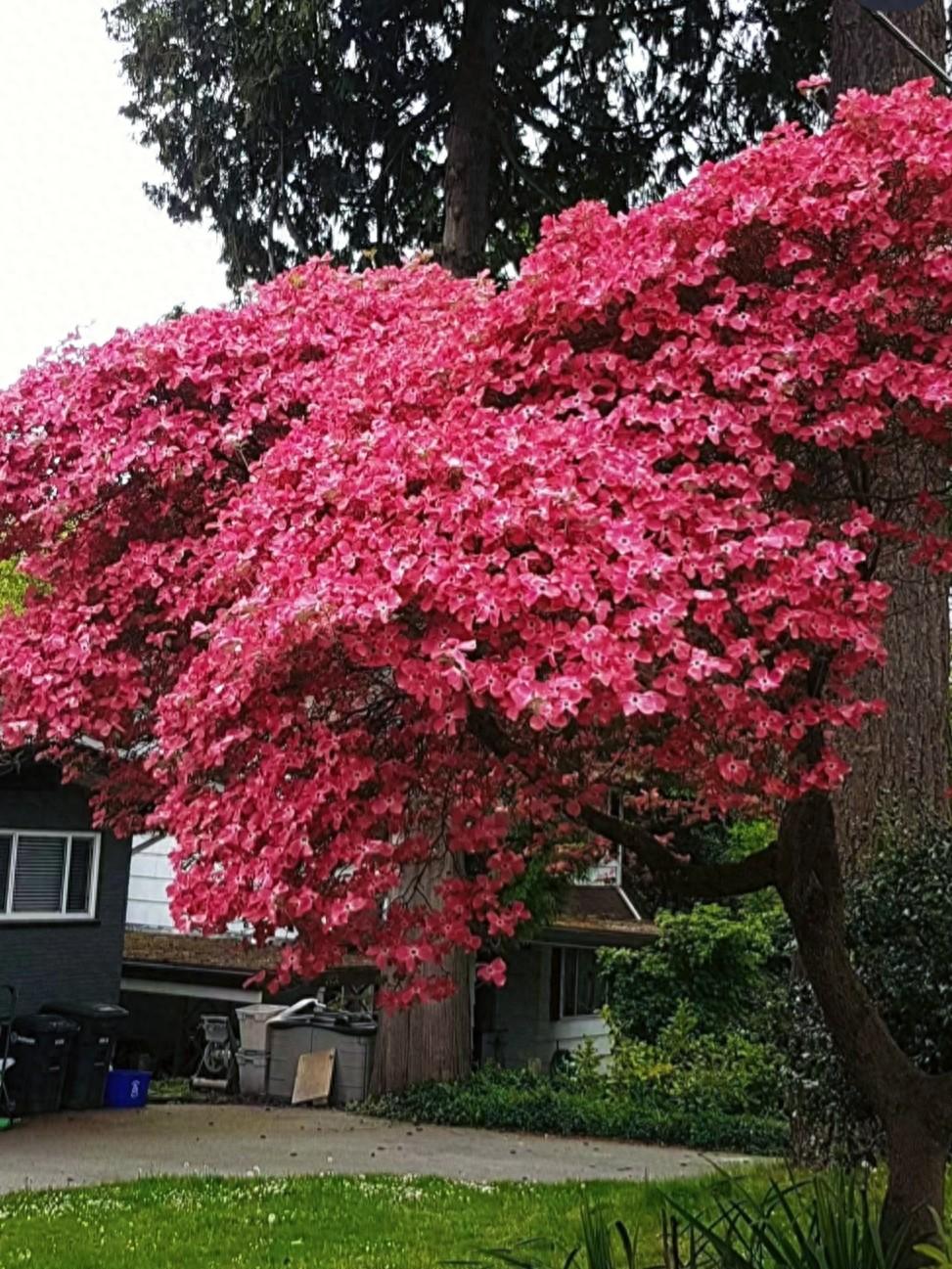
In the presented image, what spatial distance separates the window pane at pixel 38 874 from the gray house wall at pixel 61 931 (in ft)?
0.52

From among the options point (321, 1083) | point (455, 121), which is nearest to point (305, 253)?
point (455, 121)

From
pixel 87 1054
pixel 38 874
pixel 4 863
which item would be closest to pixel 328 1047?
pixel 87 1054

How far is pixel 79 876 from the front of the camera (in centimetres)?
1509

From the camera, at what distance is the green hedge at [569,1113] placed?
12.3 metres

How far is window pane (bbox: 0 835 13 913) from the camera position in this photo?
14141mm

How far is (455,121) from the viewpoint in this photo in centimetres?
1406

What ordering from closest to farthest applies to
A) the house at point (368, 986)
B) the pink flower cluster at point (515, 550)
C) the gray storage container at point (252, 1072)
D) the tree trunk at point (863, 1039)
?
the pink flower cluster at point (515, 550) < the tree trunk at point (863, 1039) < the gray storage container at point (252, 1072) < the house at point (368, 986)

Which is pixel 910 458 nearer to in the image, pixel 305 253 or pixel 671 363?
pixel 671 363

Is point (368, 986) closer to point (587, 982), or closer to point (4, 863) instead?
point (587, 982)

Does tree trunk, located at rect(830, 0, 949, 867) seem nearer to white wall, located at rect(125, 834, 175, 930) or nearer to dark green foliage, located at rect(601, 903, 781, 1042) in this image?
dark green foliage, located at rect(601, 903, 781, 1042)

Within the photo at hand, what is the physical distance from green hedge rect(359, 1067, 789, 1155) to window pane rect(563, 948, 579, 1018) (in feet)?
14.1

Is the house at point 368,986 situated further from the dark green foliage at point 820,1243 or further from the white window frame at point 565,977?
the dark green foliage at point 820,1243

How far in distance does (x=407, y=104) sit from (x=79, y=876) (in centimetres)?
878

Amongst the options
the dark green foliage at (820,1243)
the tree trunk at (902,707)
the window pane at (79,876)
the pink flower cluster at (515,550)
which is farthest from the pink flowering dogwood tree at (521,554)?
the window pane at (79,876)
